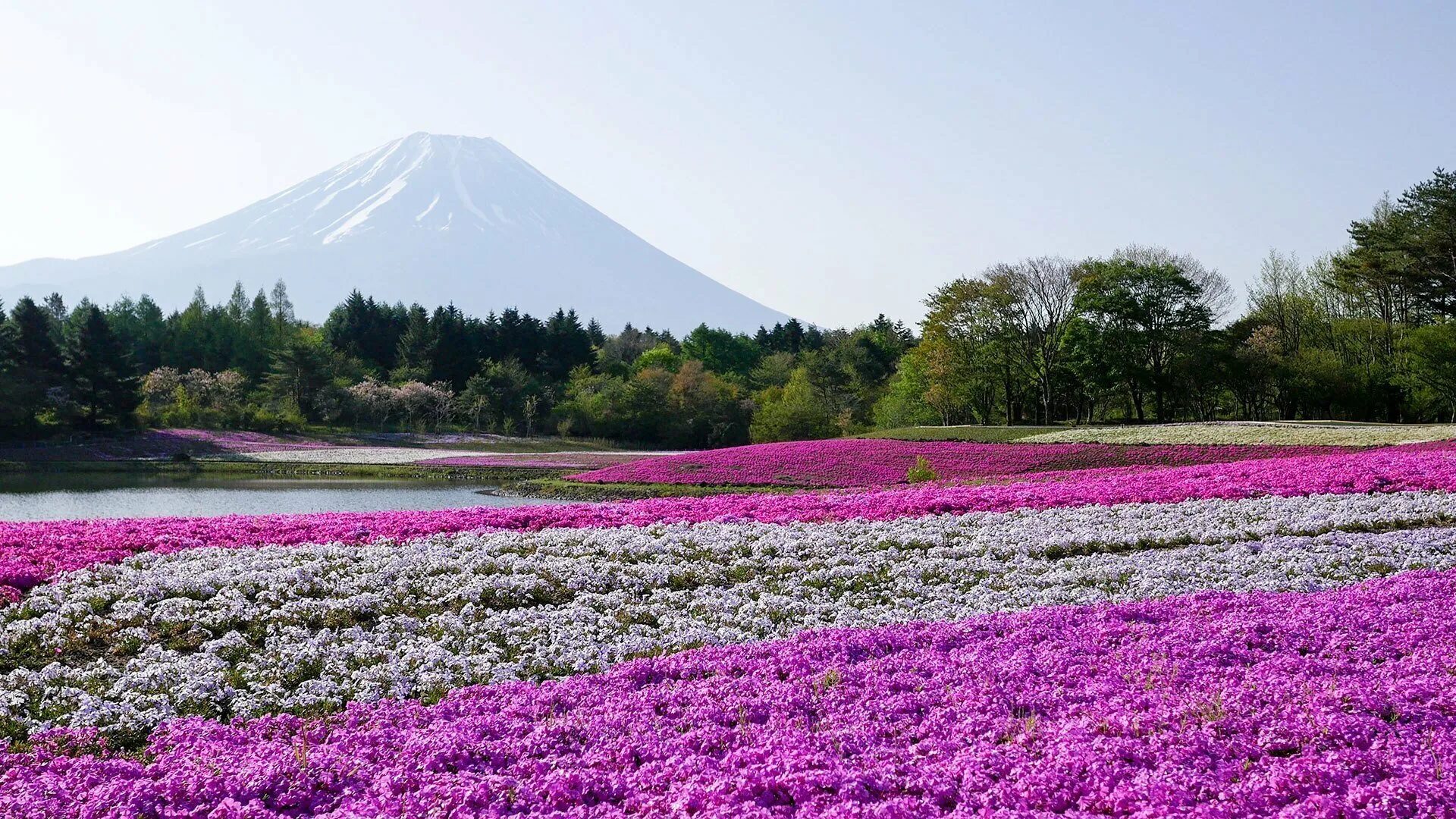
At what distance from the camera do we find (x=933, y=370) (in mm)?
64875

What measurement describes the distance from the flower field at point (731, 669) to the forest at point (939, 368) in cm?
4938

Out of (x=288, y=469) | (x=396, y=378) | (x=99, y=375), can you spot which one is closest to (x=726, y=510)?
(x=288, y=469)

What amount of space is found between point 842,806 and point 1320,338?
258 ft

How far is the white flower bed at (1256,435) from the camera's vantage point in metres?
36.8

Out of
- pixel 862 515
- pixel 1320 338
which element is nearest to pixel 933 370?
pixel 1320 338

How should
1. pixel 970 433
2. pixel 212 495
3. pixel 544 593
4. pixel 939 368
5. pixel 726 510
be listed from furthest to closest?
pixel 939 368, pixel 970 433, pixel 212 495, pixel 726 510, pixel 544 593

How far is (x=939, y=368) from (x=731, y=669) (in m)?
57.7

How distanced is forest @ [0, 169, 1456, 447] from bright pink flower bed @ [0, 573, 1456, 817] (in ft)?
187

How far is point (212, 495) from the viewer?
32906mm

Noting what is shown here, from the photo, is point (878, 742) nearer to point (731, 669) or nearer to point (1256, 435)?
point (731, 669)

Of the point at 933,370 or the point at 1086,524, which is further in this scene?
the point at 933,370

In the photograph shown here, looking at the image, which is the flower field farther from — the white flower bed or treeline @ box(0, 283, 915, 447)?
treeline @ box(0, 283, 915, 447)

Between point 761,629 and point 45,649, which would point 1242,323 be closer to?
point 761,629

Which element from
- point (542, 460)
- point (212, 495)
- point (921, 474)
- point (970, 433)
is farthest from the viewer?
point (542, 460)
